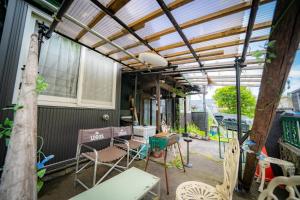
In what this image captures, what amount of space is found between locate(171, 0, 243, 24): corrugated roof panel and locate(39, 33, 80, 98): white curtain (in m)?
2.41

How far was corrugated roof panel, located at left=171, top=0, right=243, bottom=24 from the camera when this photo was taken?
1486mm

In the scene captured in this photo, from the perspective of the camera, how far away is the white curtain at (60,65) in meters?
2.40

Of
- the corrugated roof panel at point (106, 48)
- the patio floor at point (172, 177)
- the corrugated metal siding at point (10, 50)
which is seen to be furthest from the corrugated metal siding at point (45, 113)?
the corrugated roof panel at point (106, 48)

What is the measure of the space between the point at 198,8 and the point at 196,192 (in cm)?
228

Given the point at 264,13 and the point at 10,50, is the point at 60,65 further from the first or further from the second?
the point at 264,13

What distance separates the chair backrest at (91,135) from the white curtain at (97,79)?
3.03 feet

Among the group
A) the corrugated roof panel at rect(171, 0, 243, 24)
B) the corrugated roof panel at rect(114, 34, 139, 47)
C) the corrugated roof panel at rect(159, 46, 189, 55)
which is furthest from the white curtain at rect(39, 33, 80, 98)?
the corrugated roof panel at rect(171, 0, 243, 24)

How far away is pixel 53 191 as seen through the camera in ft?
6.42

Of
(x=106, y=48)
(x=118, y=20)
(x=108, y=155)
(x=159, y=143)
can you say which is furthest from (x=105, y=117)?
(x=118, y=20)

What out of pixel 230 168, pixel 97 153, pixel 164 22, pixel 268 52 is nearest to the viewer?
pixel 230 168

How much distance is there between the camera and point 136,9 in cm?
167

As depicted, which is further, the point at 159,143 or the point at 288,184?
the point at 159,143

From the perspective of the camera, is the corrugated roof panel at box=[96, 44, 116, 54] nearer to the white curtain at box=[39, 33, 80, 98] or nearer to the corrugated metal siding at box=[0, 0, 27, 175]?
the white curtain at box=[39, 33, 80, 98]

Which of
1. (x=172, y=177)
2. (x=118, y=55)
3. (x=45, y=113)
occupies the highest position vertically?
(x=118, y=55)
